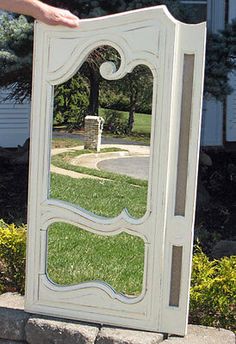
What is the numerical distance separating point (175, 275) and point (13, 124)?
7360 mm

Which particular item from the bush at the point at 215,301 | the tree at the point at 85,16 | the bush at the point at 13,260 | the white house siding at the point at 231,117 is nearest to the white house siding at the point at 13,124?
the tree at the point at 85,16

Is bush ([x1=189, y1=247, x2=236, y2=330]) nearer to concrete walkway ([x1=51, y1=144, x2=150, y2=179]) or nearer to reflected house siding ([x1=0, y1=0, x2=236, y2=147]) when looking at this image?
concrete walkway ([x1=51, y1=144, x2=150, y2=179])

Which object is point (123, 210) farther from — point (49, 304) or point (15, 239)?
point (15, 239)

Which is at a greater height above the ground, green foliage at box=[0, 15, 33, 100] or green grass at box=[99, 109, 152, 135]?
green foliage at box=[0, 15, 33, 100]

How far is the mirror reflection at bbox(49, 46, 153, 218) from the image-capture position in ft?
10.3

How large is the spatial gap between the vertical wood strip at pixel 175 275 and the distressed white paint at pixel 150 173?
0.10ft

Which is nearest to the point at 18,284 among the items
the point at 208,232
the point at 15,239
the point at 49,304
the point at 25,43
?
the point at 15,239

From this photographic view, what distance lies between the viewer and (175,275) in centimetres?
313

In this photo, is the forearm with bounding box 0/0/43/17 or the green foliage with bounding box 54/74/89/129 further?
the green foliage with bounding box 54/74/89/129

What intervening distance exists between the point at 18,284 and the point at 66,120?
1.07m

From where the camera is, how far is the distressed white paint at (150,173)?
2.96 meters

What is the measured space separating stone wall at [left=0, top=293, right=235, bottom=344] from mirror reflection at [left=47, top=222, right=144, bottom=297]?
0.68 ft

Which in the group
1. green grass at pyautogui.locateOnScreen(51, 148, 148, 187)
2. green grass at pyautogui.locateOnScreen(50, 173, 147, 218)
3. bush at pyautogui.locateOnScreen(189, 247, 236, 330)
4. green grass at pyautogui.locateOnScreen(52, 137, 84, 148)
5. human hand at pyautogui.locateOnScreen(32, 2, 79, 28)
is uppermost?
human hand at pyautogui.locateOnScreen(32, 2, 79, 28)

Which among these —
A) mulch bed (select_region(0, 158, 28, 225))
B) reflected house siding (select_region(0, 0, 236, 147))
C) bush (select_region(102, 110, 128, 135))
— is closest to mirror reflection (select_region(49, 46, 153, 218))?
bush (select_region(102, 110, 128, 135))
